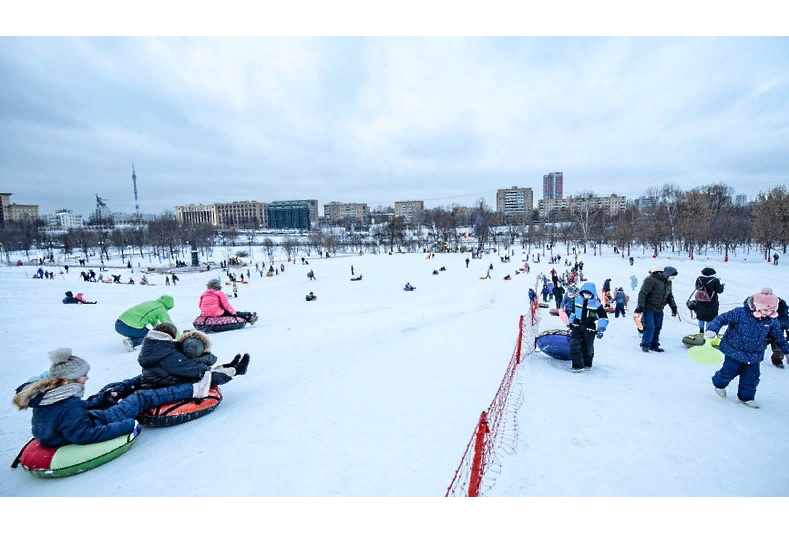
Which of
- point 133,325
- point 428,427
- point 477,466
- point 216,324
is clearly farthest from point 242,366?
point 216,324

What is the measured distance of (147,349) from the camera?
4.73m

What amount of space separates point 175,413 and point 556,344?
19.8ft

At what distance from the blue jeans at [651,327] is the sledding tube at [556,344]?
83.1 inches

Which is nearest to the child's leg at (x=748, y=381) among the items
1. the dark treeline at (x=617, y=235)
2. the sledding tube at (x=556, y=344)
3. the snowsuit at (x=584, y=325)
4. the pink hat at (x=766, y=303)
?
the pink hat at (x=766, y=303)

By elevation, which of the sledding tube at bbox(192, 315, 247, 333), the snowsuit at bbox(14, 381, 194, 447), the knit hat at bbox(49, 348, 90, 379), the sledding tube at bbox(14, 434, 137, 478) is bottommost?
the sledding tube at bbox(192, 315, 247, 333)

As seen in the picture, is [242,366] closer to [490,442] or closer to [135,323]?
[490,442]

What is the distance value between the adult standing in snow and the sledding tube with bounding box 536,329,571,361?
3.87 meters

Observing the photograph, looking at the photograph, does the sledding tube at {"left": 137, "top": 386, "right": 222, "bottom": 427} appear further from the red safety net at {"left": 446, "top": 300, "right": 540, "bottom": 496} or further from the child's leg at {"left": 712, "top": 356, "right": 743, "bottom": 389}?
the child's leg at {"left": 712, "top": 356, "right": 743, "bottom": 389}

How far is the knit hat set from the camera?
356cm

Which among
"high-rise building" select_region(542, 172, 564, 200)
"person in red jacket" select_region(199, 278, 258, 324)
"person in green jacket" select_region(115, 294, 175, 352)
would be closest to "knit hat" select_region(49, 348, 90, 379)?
"person in green jacket" select_region(115, 294, 175, 352)

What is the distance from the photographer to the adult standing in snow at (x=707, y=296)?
810 centimetres

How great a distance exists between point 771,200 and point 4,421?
214 ft
